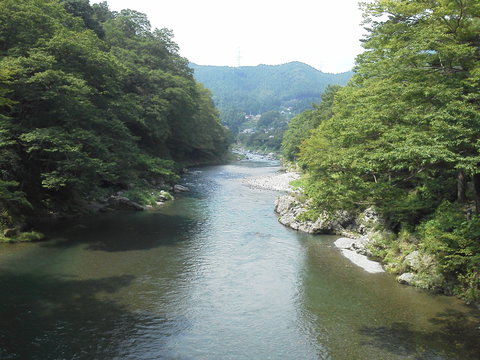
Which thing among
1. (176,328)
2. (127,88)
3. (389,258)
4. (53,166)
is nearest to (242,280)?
(176,328)

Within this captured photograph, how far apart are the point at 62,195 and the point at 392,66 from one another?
22.6m

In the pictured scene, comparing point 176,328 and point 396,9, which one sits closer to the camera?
point 176,328

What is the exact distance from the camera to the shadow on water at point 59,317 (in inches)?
428

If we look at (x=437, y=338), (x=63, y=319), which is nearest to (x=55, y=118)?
(x=63, y=319)

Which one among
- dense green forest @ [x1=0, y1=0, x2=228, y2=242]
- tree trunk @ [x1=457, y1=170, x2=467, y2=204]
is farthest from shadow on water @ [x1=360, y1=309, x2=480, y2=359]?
dense green forest @ [x1=0, y1=0, x2=228, y2=242]

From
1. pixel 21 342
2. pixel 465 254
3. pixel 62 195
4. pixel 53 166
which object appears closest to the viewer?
pixel 21 342

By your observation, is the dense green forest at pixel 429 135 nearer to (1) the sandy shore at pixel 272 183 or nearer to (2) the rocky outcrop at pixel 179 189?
(2) the rocky outcrop at pixel 179 189

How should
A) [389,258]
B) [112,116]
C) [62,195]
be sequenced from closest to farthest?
[389,258]
[62,195]
[112,116]

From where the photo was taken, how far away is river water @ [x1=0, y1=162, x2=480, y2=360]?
11328 mm

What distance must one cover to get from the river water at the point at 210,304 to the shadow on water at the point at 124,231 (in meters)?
0.17

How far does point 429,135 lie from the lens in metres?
12.6

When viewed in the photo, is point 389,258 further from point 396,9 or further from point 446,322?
point 396,9

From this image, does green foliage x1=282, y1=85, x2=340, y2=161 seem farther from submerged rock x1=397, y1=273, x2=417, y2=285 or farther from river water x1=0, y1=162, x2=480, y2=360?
submerged rock x1=397, y1=273, x2=417, y2=285

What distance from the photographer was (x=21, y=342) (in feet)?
36.3
